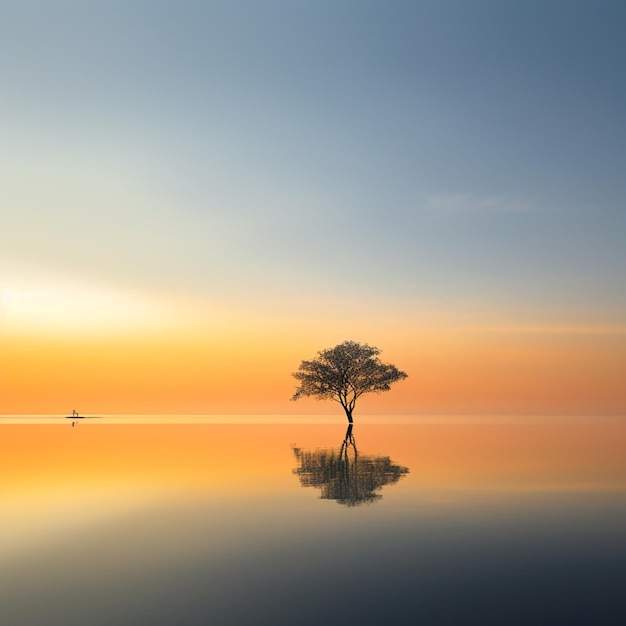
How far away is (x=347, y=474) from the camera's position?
37.1 meters

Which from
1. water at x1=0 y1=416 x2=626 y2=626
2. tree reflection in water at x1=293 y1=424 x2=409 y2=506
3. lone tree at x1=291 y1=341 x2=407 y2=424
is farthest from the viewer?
lone tree at x1=291 y1=341 x2=407 y2=424

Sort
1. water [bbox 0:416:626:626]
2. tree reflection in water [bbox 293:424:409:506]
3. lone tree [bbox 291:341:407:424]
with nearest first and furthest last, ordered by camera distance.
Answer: water [bbox 0:416:626:626] → tree reflection in water [bbox 293:424:409:506] → lone tree [bbox 291:341:407:424]

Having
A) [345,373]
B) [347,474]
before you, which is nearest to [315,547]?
[347,474]

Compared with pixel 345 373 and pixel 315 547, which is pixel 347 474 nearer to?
pixel 315 547

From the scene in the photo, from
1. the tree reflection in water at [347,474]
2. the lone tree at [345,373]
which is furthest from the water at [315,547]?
the lone tree at [345,373]

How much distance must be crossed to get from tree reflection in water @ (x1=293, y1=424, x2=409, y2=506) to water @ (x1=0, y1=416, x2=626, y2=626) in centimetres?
20

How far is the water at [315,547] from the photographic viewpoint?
1362 centimetres

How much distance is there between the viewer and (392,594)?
1440 centimetres

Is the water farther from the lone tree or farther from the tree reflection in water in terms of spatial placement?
the lone tree

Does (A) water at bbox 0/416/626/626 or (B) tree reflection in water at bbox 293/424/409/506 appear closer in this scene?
(A) water at bbox 0/416/626/626

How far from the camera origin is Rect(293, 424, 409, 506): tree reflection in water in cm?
2905

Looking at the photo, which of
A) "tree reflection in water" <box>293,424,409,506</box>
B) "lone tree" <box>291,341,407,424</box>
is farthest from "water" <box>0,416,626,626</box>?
"lone tree" <box>291,341,407,424</box>

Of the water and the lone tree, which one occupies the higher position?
the lone tree

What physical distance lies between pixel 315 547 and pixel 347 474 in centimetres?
1843
